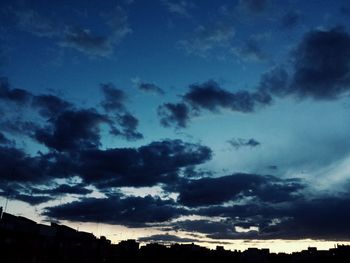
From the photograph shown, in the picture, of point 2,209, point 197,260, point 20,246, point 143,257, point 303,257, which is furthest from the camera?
point 303,257

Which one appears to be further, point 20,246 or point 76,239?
point 76,239

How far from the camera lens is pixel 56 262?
373 ft

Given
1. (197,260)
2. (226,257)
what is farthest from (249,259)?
(197,260)

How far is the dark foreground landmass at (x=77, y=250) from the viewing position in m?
104

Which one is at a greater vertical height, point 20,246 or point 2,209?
point 2,209

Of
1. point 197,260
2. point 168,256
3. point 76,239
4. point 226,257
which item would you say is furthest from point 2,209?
point 226,257

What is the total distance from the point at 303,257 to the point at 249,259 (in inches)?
944

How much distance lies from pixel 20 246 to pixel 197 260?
3430 inches

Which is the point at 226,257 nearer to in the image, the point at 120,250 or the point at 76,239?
the point at 120,250

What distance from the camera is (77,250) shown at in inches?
4948

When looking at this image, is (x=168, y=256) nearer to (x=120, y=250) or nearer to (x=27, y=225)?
(x=120, y=250)

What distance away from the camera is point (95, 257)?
133m

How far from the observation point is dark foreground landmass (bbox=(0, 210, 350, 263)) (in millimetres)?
104250

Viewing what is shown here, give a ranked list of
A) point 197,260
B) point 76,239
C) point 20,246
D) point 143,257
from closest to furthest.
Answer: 1. point 20,246
2. point 76,239
3. point 143,257
4. point 197,260
